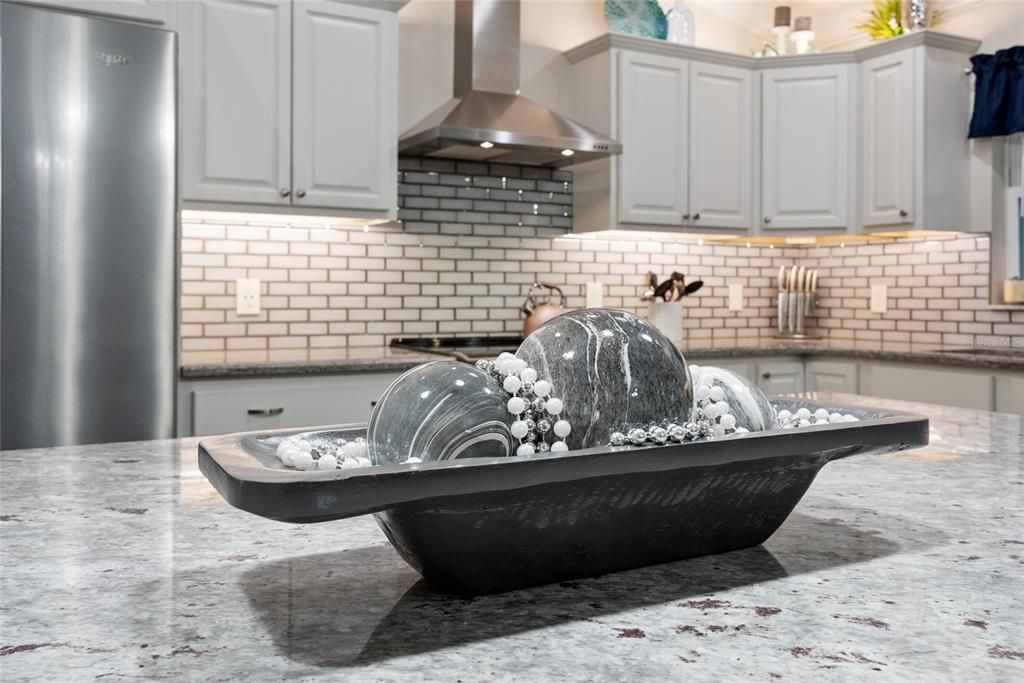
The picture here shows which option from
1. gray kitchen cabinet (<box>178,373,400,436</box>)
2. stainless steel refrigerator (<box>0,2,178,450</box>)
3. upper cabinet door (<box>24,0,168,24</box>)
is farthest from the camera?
gray kitchen cabinet (<box>178,373,400,436</box>)

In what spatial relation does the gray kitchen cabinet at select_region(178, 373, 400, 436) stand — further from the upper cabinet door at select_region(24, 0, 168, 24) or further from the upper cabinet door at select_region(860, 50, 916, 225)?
the upper cabinet door at select_region(860, 50, 916, 225)

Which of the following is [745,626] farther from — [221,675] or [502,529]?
[221,675]

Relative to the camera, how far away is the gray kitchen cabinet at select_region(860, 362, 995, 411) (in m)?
3.58

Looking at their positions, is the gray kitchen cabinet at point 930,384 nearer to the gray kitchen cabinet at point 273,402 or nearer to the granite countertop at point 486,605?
the gray kitchen cabinet at point 273,402

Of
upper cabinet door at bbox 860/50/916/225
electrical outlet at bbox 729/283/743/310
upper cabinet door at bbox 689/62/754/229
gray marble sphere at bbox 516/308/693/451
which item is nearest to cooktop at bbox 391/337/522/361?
upper cabinet door at bbox 689/62/754/229

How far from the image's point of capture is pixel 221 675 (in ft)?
1.91

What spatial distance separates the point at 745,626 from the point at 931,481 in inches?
25.0

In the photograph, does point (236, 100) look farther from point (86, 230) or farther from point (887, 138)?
point (887, 138)

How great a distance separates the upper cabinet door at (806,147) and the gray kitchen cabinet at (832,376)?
0.67m

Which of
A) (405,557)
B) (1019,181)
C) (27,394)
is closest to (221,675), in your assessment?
(405,557)

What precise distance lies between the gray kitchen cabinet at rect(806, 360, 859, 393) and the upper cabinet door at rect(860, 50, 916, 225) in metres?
0.69

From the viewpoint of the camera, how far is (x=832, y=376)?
13.9ft

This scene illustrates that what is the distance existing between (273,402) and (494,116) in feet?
4.70

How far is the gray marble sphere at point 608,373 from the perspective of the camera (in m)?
0.75
